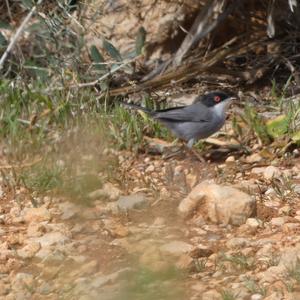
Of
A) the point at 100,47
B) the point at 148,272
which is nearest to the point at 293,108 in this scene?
the point at 100,47

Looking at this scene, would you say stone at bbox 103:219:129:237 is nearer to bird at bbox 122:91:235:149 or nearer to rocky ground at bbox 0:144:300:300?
rocky ground at bbox 0:144:300:300

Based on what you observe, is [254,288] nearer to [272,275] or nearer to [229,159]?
[272,275]

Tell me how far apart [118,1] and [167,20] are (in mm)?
432

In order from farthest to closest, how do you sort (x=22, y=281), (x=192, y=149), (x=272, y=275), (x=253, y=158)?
(x=192, y=149), (x=253, y=158), (x=22, y=281), (x=272, y=275)

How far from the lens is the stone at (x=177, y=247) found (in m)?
4.05

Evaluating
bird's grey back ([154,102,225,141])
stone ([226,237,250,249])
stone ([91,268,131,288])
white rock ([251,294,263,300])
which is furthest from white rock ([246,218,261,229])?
bird's grey back ([154,102,225,141])

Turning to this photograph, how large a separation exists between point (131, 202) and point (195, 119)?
1.25 metres

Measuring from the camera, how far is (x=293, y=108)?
5.90 m

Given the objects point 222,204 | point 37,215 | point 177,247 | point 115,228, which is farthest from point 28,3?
A: point 177,247

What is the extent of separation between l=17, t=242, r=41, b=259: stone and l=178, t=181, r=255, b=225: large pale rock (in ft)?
2.46

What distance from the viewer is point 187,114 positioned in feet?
19.6

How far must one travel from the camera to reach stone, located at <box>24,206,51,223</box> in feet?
15.7

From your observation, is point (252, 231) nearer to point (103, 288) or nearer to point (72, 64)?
point (103, 288)

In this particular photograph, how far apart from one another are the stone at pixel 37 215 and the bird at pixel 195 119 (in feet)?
4.07
